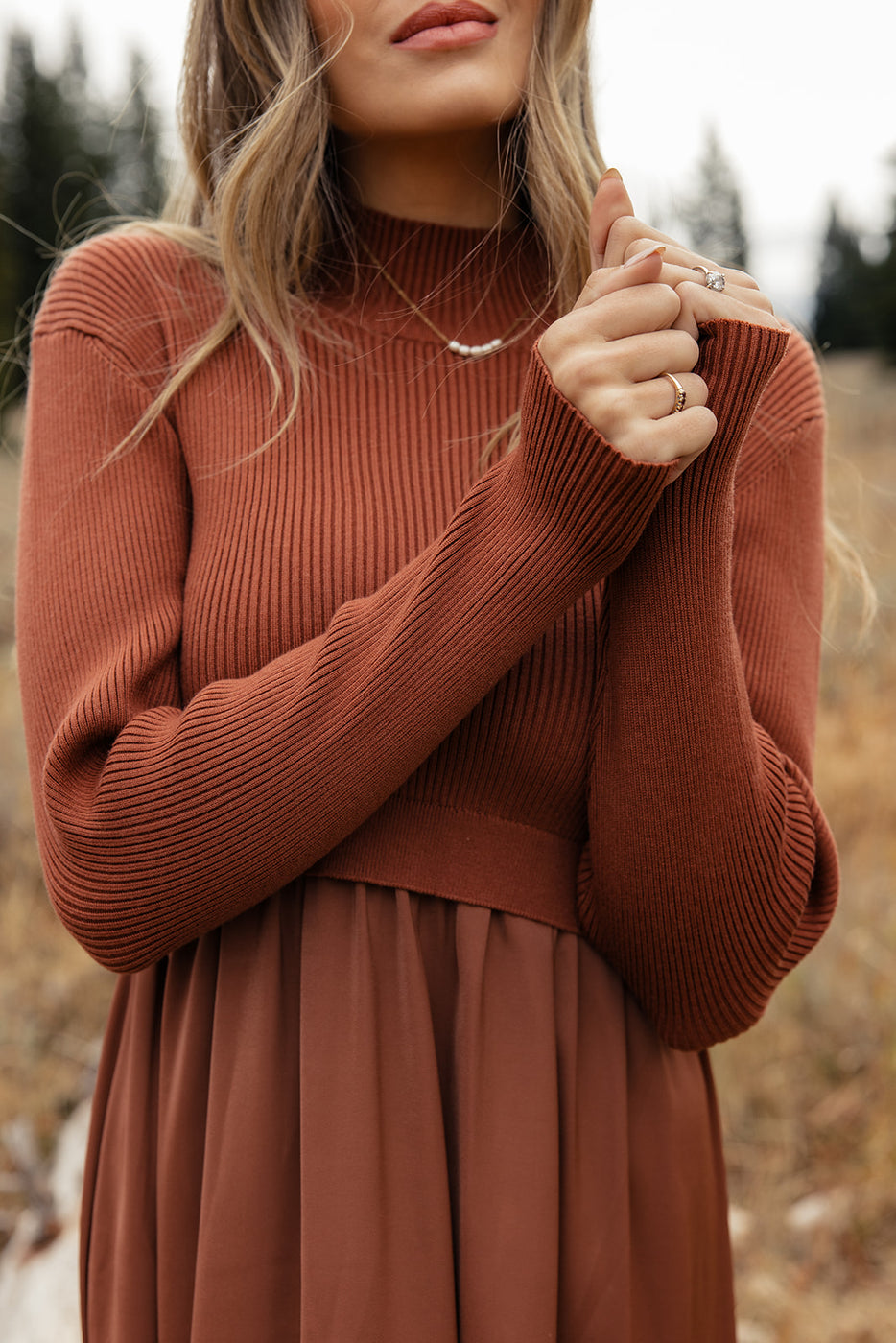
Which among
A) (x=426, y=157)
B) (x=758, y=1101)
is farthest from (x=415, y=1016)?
(x=758, y=1101)

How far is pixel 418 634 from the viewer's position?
1137mm

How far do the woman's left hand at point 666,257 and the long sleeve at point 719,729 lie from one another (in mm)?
23

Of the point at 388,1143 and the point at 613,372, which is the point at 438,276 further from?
the point at 388,1143

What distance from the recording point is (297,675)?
1.18m

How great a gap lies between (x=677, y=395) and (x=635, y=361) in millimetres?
54

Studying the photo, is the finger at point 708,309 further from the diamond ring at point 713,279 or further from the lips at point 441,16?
the lips at point 441,16

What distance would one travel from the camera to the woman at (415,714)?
1.15m

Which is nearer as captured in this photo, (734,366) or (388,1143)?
(734,366)

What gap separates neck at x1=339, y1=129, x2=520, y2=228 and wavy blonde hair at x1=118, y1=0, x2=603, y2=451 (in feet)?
0.11

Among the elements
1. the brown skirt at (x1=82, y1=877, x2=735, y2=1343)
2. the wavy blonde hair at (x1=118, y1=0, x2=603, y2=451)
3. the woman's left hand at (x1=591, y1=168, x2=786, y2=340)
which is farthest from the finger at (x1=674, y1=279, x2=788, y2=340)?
→ the brown skirt at (x1=82, y1=877, x2=735, y2=1343)

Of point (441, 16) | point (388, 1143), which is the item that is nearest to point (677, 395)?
point (441, 16)

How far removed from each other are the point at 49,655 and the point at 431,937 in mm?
525

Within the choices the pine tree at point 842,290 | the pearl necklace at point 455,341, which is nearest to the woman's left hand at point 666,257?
the pearl necklace at point 455,341

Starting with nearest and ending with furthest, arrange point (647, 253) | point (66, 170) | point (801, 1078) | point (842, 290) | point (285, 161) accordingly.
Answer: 1. point (647, 253)
2. point (285, 161)
3. point (801, 1078)
4. point (66, 170)
5. point (842, 290)
